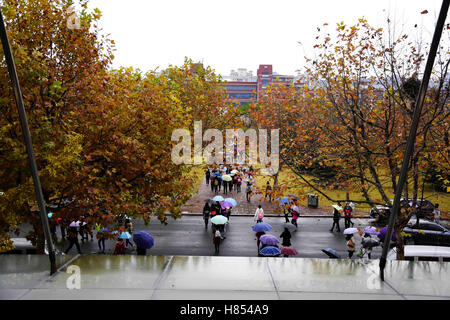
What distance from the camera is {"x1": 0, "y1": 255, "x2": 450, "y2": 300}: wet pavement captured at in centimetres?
497

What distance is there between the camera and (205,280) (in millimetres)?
5555

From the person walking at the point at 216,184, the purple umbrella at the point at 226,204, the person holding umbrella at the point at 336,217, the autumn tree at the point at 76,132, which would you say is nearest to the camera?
the autumn tree at the point at 76,132

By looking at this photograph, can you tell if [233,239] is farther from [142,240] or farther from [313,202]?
[313,202]

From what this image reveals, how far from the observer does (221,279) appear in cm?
558

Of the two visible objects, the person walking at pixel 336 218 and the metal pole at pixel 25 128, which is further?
the person walking at pixel 336 218

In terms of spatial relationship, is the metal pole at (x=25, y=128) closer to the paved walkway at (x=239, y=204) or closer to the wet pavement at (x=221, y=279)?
the wet pavement at (x=221, y=279)

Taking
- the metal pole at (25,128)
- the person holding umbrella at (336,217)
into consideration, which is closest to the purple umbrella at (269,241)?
the person holding umbrella at (336,217)

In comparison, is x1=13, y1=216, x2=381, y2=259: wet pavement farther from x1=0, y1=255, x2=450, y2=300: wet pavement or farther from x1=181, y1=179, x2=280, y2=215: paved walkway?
x1=0, y1=255, x2=450, y2=300: wet pavement

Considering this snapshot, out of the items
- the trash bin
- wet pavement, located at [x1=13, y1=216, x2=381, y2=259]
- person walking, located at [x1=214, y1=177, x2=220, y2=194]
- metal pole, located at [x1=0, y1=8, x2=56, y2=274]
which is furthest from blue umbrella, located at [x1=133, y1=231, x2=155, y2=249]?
person walking, located at [x1=214, y1=177, x2=220, y2=194]

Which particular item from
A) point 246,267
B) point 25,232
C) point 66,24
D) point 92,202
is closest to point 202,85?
point 25,232

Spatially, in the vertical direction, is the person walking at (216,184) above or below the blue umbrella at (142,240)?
above

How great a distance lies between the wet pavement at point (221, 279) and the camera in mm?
4973

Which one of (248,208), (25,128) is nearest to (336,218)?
(248,208)
